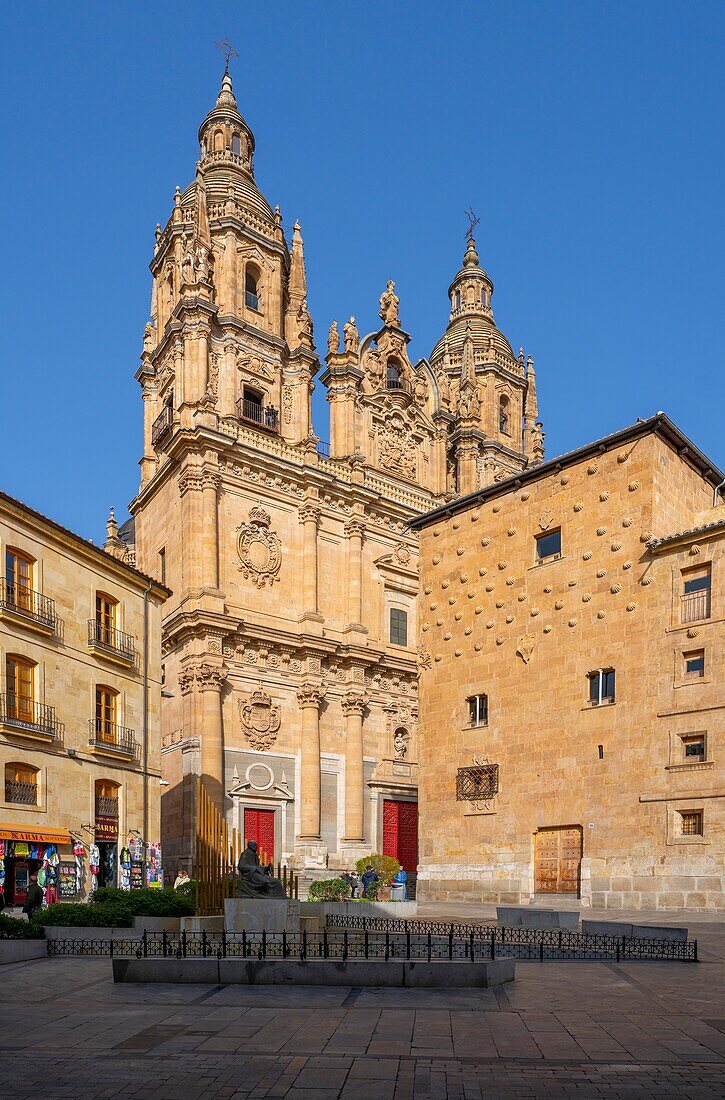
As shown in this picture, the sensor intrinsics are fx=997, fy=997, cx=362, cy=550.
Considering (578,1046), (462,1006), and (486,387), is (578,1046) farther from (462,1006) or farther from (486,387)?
(486,387)

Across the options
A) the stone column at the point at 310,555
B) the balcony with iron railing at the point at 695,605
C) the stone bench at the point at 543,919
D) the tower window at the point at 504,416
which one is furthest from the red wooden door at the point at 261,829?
the tower window at the point at 504,416

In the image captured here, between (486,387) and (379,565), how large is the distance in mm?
17541

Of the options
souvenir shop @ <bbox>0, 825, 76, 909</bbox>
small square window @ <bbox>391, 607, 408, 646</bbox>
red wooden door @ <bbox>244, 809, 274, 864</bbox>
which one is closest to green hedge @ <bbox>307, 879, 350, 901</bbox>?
red wooden door @ <bbox>244, 809, 274, 864</bbox>

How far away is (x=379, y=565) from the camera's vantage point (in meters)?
49.7

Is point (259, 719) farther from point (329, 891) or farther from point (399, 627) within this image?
point (329, 891)

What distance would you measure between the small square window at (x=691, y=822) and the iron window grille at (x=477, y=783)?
252 inches

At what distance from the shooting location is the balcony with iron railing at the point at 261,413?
48188 millimetres

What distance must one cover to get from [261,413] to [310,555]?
7.67 meters

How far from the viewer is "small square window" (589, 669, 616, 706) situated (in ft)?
94.2

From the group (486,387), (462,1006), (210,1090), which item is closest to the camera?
(210,1090)

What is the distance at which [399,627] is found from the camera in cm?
5047

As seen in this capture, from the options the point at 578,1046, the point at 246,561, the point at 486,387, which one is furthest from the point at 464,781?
the point at 486,387

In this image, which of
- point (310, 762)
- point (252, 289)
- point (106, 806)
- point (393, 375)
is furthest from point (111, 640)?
point (393, 375)

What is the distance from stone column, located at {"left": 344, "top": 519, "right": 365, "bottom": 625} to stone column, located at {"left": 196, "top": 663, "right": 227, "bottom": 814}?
8.04 metres
